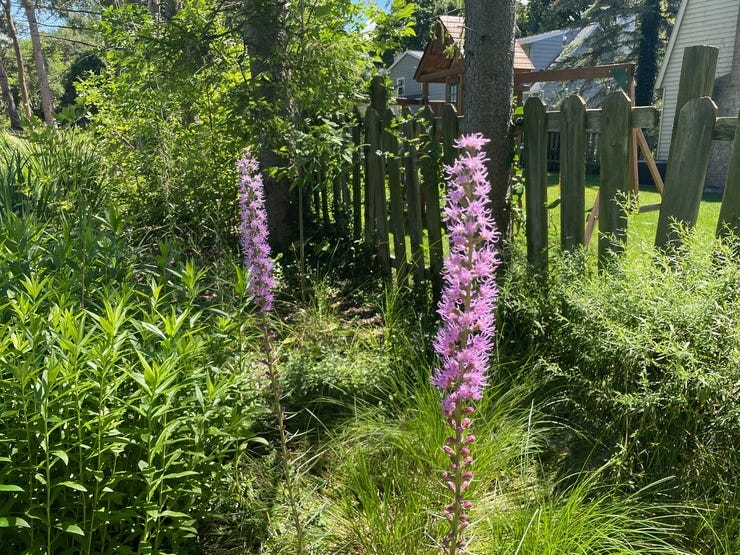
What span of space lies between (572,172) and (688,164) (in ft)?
2.41

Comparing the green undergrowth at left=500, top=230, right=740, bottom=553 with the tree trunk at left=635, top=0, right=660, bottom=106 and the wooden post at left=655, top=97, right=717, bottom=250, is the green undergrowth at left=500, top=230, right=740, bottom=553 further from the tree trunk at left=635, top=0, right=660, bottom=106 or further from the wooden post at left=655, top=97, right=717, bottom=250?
the tree trunk at left=635, top=0, right=660, bottom=106

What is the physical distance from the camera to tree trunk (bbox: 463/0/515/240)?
392 cm

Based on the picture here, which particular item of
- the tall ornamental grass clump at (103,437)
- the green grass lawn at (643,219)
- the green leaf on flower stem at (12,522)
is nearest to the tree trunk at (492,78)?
the green grass lawn at (643,219)

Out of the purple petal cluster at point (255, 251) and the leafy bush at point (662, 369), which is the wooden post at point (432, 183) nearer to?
the leafy bush at point (662, 369)

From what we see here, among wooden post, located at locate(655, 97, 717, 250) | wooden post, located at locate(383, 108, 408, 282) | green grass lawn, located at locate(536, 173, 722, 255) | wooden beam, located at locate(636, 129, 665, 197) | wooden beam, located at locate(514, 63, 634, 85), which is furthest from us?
wooden beam, located at locate(514, 63, 634, 85)

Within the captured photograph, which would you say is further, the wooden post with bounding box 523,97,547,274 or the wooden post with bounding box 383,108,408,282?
the wooden post with bounding box 383,108,408,282

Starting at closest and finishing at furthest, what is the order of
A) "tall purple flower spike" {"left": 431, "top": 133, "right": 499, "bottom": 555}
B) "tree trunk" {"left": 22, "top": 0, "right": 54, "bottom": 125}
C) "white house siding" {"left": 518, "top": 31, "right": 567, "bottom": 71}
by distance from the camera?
"tall purple flower spike" {"left": 431, "top": 133, "right": 499, "bottom": 555} → "tree trunk" {"left": 22, "top": 0, "right": 54, "bottom": 125} → "white house siding" {"left": 518, "top": 31, "right": 567, "bottom": 71}

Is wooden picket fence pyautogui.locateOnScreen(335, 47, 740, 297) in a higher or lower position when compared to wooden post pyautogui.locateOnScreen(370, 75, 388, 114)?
lower

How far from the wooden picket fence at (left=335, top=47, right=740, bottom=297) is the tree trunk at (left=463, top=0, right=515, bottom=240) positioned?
185 millimetres

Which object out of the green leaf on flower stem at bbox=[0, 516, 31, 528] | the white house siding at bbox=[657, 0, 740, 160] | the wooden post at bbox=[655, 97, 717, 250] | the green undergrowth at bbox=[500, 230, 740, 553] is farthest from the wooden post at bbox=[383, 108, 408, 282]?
the white house siding at bbox=[657, 0, 740, 160]

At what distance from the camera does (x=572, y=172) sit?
12.5ft

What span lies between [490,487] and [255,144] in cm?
312

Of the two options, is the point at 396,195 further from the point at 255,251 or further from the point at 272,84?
the point at 255,251

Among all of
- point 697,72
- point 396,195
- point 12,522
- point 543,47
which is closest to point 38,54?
point 396,195
